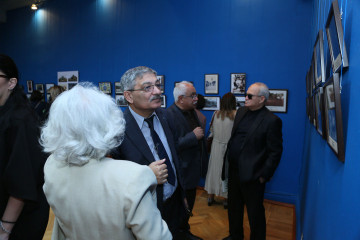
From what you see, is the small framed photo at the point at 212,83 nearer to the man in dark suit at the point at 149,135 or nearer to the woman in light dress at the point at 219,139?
the woman in light dress at the point at 219,139

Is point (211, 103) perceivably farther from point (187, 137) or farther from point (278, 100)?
point (187, 137)

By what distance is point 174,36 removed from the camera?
19.2 ft

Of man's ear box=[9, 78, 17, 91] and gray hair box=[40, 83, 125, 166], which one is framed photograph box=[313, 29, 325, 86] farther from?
man's ear box=[9, 78, 17, 91]

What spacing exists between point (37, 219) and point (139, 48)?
529 centimetres

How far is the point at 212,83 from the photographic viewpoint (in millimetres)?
5465

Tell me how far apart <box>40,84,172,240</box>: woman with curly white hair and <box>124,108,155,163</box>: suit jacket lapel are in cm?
73

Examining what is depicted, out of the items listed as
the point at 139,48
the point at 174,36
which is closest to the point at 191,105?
the point at 174,36

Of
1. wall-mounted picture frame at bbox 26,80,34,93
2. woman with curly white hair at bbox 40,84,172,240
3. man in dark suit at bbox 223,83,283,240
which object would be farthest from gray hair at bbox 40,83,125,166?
wall-mounted picture frame at bbox 26,80,34,93

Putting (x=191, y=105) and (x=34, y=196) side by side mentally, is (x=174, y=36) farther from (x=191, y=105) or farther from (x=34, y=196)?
(x=34, y=196)

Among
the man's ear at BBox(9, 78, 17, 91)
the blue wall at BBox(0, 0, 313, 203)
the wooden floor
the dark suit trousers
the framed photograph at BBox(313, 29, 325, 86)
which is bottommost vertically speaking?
the wooden floor

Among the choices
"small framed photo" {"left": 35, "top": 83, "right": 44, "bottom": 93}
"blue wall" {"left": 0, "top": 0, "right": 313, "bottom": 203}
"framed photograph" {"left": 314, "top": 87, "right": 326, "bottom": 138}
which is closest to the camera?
"framed photograph" {"left": 314, "top": 87, "right": 326, "bottom": 138}

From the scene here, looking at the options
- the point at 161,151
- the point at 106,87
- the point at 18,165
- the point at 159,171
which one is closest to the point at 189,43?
the point at 106,87

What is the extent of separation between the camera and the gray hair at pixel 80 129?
1112 millimetres

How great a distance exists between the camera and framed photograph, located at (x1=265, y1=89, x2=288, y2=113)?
15.5 ft
